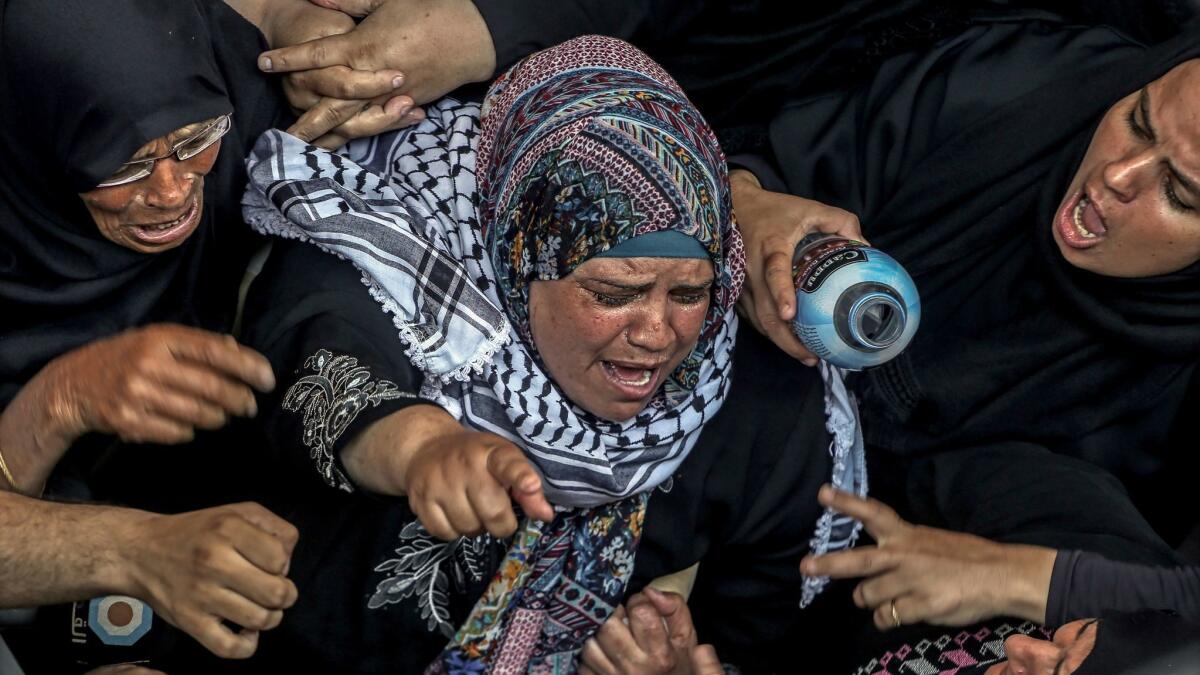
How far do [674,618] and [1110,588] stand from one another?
2.36 feet

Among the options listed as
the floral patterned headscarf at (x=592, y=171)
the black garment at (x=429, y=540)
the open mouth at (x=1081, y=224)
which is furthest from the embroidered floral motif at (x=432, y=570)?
the open mouth at (x=1081, y=224)

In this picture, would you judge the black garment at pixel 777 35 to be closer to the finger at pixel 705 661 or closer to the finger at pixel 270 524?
the finger at pixel 705 661

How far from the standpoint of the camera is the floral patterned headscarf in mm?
1976

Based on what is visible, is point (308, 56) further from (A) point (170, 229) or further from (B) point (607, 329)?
(B) point (607, 329)

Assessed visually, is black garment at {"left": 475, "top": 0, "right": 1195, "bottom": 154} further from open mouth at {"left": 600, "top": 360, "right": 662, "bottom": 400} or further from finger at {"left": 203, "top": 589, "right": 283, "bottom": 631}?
finger at {"left": 203, "top": 589, "right": 283, "bottom": 631}

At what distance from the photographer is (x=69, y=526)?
1907mm

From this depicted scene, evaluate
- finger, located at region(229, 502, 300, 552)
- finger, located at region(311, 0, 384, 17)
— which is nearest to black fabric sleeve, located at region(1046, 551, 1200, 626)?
finger, located at region(229, 502, 300, 552)

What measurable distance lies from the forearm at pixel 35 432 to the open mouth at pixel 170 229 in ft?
0.80

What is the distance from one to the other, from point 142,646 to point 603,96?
113cm

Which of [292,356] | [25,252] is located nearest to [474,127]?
[292,356]

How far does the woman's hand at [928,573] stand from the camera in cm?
204

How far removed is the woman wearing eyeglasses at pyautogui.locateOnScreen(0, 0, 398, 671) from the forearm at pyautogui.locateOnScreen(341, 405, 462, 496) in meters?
0.14

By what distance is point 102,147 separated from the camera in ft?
6.23

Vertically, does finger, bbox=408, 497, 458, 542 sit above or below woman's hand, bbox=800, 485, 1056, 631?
above
